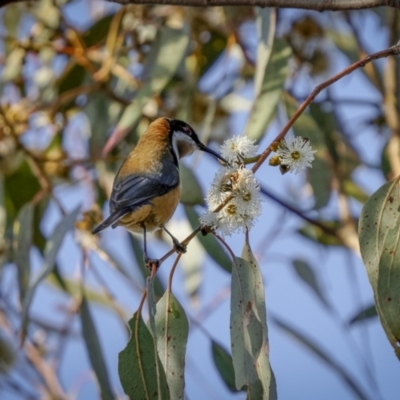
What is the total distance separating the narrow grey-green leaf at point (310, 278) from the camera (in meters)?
3.27

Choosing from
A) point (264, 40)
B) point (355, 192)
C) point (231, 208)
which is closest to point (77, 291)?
point (355, 192)

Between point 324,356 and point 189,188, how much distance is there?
919mm

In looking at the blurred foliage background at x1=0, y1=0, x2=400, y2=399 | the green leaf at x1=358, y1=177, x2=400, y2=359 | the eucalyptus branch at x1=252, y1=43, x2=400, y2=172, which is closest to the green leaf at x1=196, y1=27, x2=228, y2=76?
the blurred foliage background at x1=0, y1=0, x2=400, y2=399

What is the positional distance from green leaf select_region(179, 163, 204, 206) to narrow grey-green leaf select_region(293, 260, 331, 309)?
80 cm

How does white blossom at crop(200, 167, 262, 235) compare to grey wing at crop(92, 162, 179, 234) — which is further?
grey wing at crop(92, 162, 179, 234)

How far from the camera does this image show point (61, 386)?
3684mm

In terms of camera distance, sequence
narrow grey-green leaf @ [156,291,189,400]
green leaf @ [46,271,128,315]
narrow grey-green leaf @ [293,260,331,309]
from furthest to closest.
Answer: green leaf @ [46,271,128,315] < narrow grey-green leaf @ [293,260,331,309] < narrow grey-green leaf @ [156,291,189,400]

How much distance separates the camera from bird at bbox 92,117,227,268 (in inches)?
92.9

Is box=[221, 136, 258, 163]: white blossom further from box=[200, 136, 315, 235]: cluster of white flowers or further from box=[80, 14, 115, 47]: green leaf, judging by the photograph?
box=[80, 14, 115, 47]: green leaf

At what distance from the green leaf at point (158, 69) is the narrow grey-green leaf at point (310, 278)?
0.95 m

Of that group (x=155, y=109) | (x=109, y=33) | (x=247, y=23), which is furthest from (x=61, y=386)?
(x=247, y=23)

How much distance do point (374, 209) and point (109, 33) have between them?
1986mm

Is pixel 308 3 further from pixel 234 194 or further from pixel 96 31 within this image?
pixel 96 31

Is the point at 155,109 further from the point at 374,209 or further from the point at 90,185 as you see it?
the point at 374,209
